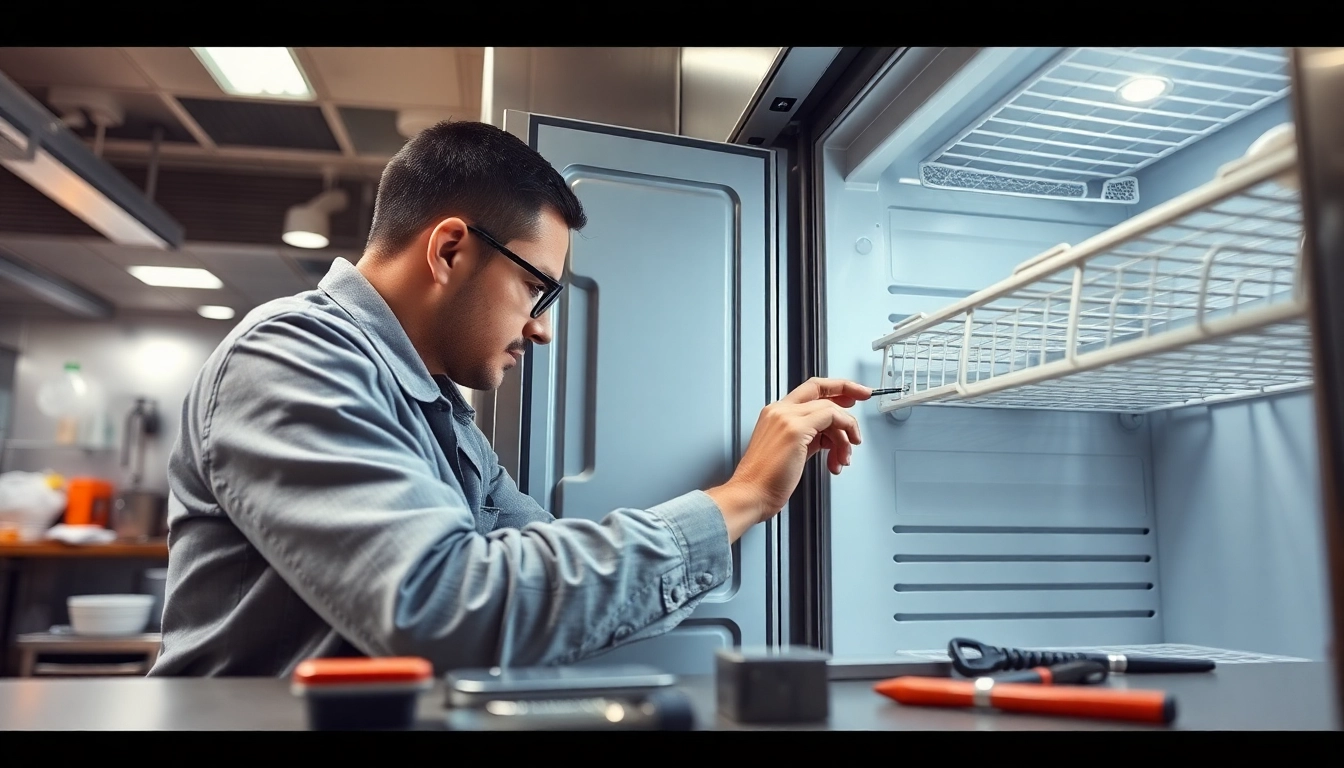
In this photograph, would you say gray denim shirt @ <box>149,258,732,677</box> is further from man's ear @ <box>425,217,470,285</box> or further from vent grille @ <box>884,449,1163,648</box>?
vent grille @ <box>884,449,1163,648</box>

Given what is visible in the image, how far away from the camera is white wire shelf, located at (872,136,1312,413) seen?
0.66 m

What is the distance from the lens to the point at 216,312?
5.03 meters

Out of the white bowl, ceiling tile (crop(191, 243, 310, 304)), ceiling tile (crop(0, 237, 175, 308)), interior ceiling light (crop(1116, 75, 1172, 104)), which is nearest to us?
interior ceiling light (crop(1116, 75, 1172, 104))

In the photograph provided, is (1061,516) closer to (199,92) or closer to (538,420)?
(538,420)

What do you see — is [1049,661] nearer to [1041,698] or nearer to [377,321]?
[1041,698]

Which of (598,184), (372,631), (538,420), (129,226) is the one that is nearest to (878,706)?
(372,631)

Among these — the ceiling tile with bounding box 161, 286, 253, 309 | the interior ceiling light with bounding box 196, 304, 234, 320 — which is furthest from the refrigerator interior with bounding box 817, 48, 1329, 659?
the interior ceiling light with bounding box 196, 304, 234, 320

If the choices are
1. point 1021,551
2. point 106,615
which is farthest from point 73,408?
point 1021,551

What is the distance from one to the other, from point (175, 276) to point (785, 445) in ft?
14.0

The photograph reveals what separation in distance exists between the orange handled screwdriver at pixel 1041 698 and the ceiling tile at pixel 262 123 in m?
3.37

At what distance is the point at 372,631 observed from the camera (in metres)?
0.74

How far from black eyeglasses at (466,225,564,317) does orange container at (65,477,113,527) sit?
4428mm

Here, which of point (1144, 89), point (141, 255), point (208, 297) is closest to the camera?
point (1144, 89)
